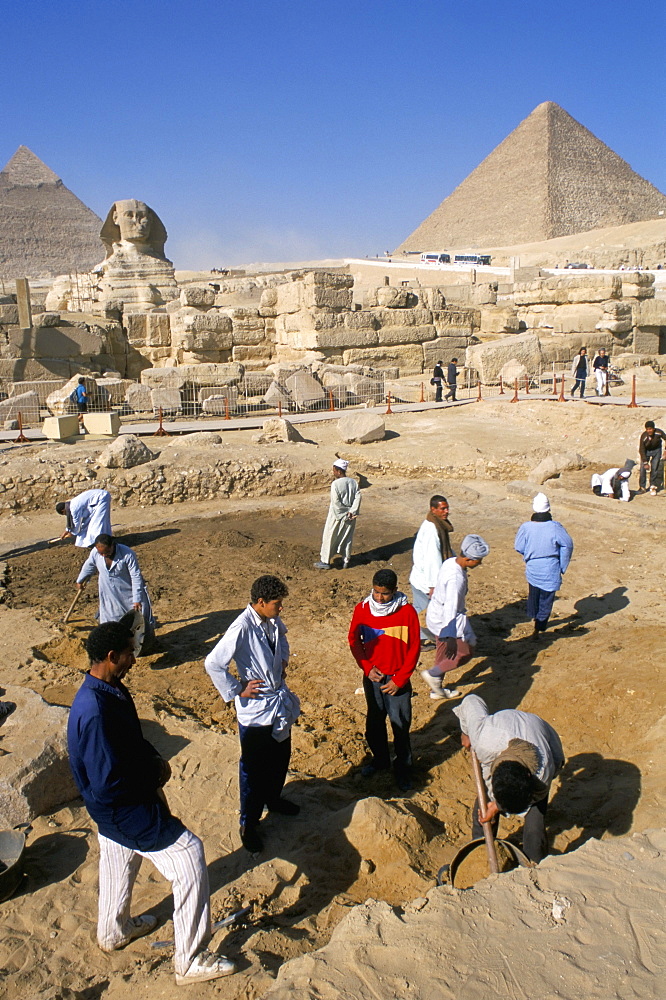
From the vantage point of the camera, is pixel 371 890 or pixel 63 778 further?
pixel 63 778

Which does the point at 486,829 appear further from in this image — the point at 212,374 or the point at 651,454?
the point at 212,374

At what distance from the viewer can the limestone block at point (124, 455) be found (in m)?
10.4

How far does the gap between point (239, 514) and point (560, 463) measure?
16.5ft

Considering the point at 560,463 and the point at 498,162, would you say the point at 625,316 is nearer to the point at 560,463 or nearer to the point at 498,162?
the point at 560,463

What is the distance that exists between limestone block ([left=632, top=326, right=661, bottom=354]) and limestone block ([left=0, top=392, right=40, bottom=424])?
15927 mm

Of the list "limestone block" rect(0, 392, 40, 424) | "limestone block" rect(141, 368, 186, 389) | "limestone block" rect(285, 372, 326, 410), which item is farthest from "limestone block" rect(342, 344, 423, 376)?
"limestone block" rect(0, 392, 40, 424)

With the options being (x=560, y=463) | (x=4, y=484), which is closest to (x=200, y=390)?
(x=4, y=484)

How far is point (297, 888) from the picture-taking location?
3.19m

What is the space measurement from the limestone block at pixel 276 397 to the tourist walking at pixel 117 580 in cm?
1040

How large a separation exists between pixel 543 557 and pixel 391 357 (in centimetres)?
1451

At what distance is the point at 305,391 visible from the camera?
52.1ft

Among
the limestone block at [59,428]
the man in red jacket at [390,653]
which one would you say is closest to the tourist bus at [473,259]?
the limestone block at [59,428]

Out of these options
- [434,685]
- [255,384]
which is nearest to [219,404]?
[255,384]

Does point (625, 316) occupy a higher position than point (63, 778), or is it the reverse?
point (625, 316)
